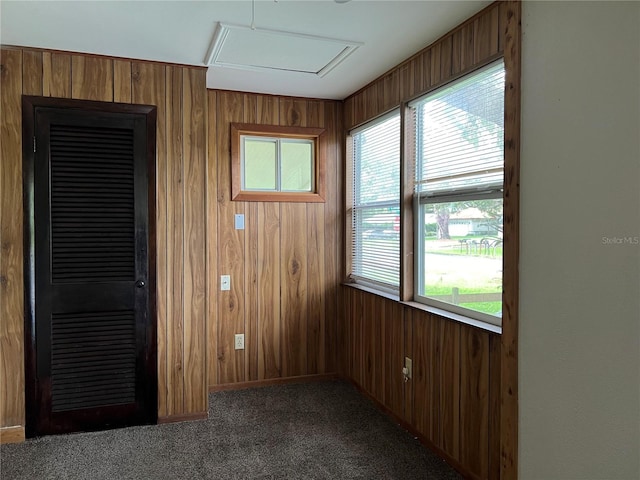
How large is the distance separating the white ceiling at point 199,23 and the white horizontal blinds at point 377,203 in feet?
1.89

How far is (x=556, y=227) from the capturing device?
124cm

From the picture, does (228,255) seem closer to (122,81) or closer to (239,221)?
(239,221)

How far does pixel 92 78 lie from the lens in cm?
298

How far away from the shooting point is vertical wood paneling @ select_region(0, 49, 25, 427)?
2.83 meters

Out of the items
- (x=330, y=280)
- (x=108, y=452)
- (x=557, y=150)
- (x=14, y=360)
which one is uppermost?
(x=557, y=150)

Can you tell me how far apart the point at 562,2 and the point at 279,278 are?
10.1 feet

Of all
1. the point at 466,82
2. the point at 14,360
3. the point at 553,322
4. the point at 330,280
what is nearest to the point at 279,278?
the point at 330,280

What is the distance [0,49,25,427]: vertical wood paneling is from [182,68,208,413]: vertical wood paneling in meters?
0.96

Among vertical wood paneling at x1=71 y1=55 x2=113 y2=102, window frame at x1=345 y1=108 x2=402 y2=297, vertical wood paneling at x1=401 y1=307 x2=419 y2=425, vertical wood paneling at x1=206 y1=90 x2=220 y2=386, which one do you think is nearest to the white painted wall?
vertical wood paneling at x1=401 y1=307 x2=419 y2=425

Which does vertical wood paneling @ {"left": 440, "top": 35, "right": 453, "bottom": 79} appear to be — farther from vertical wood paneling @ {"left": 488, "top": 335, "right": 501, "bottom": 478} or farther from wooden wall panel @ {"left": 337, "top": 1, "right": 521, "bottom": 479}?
vertical wood paneling @ {"left": 488, "top": 335, "right": 501, "bottom": 478}

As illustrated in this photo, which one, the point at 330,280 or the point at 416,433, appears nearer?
the point at 416,433

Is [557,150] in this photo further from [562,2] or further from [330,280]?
[330,280]

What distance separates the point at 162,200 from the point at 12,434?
1.66 meters

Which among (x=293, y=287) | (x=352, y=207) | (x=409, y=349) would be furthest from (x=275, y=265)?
(x=409, y=349)
